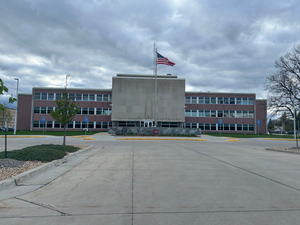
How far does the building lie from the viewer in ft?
145

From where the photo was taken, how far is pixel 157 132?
36406 millimetres

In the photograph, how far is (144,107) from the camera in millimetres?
44281

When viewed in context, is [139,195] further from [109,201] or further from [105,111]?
[105,111]

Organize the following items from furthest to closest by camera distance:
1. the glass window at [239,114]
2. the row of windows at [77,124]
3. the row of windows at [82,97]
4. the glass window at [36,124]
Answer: the glass window at [239,114] < the row of windows at [82,97] < the glass window at [36,124] < the row of windows at [77,124]

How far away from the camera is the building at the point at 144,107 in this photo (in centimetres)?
4422

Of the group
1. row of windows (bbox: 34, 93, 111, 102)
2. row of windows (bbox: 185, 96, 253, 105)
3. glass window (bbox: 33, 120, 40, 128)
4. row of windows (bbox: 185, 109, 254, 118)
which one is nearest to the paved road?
row of windows (bbox: 34, 93, 111, 102)

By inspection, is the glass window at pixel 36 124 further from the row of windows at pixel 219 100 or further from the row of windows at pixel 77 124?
the row of windows at pixel 219 100

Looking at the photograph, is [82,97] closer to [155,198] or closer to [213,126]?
[213,126]

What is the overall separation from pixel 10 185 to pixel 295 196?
7.71 metres

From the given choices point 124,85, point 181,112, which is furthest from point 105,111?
point 181,112

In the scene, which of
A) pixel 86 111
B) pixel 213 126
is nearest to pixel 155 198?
pixel 86 111

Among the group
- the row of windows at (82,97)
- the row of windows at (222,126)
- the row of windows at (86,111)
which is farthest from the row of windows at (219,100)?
the row of windows at (86,111)

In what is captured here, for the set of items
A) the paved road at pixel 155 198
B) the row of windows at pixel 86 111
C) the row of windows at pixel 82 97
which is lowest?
the paved road at pixel 155 198

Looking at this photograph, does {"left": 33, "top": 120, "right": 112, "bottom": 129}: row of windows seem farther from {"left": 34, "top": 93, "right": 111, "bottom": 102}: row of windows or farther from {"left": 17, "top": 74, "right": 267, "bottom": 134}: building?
{"left": 34, "top": 93, "right": 111, "bottom": 102}: row of windows
